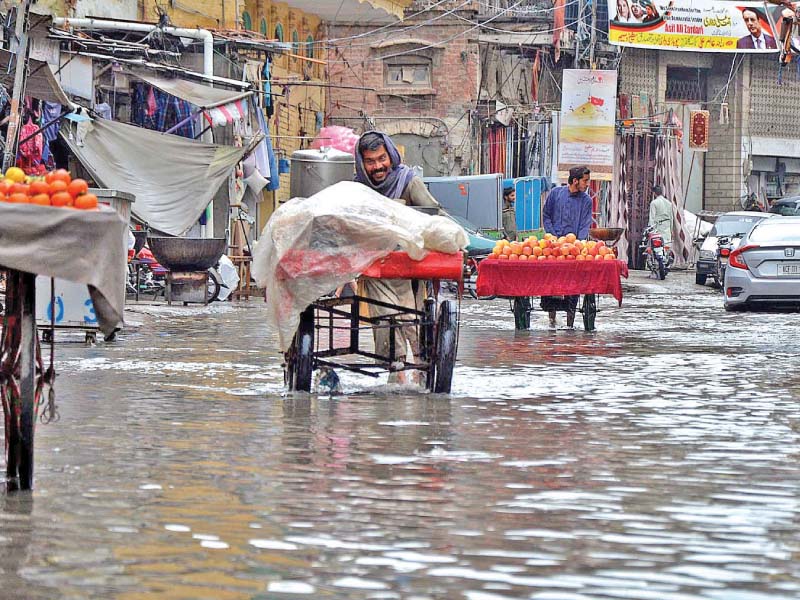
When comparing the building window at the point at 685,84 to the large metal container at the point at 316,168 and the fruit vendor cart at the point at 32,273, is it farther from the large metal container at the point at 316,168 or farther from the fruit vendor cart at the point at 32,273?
the fruit vendor cart at the point at 32,273

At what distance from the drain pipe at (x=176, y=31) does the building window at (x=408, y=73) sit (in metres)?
17.0

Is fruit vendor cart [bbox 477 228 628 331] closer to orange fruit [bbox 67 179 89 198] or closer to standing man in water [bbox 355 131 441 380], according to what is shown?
standing man in water [bbox 355 131 441 380]

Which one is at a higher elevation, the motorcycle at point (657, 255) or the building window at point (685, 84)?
the building window at point (685, 84)

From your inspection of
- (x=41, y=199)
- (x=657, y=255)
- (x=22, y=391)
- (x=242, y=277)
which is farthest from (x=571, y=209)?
(x=657, y=255)

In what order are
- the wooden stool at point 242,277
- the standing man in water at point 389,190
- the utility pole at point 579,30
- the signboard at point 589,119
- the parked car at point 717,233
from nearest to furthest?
the standing man in water at point 389,190
the wooden stool at point 242,277
the parked car at point 717,233
the signboard at point 589,119
the utility pole at point 579,30

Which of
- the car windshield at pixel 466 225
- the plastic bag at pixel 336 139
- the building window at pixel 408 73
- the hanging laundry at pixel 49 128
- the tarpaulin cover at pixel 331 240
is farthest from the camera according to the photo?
the building window at pixel 408 73

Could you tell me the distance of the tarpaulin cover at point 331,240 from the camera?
1031 cm

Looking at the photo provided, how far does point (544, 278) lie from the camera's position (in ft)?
61.5

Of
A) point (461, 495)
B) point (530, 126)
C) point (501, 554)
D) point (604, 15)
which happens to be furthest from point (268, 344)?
point (604, 15)

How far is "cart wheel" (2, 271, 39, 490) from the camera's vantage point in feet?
22.4

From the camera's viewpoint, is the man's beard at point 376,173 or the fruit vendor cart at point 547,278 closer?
the man's beard at point 376,173

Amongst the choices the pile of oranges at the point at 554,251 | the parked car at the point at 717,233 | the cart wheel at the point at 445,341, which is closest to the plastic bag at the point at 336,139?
the parked car at the point at 717,233

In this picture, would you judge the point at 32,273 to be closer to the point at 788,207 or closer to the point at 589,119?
the point at 589,119

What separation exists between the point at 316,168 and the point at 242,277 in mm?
9420
